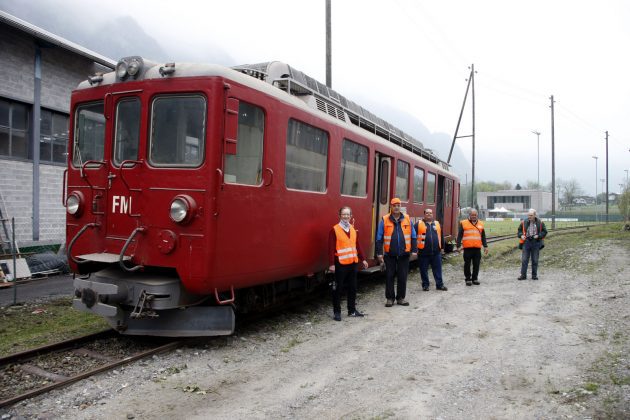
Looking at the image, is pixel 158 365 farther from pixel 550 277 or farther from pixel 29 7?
pixel 29 7

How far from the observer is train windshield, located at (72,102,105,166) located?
6070 millimetres

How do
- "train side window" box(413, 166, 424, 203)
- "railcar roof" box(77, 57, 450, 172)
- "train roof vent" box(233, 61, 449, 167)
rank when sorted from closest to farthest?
"railcar roof" box(77, 57, 450, 172)
"train roof vent" box(233, 61, 449, 167)
"train side window" box(413, 166, 424, 203)

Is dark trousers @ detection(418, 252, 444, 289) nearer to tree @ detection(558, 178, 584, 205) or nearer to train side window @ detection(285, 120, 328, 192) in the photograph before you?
train side window @ detection(285, 120, 328, 192)

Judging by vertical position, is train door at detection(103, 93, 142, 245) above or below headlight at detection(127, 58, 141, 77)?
below

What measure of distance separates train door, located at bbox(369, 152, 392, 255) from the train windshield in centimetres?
490

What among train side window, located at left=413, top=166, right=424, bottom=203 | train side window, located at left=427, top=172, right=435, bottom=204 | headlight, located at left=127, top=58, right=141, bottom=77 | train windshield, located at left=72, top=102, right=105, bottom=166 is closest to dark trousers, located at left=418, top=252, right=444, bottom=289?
train side window, located at left=413, top=166, right=424, bottom=203

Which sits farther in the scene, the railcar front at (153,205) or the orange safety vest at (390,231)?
the orange safety vest at (390,231)

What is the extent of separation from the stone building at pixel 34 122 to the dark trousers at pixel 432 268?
938 cm

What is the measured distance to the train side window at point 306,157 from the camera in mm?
6434

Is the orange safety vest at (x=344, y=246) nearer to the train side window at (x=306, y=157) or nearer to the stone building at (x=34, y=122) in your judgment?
the train side window at (x=306, y=157)

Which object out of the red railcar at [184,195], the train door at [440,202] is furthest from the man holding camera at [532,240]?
the red railcar at [184,195]

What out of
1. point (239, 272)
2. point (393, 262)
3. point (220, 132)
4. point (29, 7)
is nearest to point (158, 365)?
point (239, 272)

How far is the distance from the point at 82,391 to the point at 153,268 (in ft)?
5.20

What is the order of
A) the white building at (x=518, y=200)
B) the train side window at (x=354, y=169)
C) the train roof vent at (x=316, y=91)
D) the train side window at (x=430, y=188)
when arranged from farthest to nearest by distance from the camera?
1. the white building at (x=518, y=200)
2. the train side window at (x=430, y=188)
3. the train side window at (x=354, y=169)
4. the train roof vent at (x=316, y=91)
